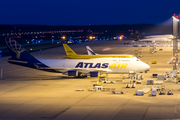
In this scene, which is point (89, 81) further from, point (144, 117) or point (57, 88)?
point (144, 117)

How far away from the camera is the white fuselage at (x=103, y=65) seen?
48781mm

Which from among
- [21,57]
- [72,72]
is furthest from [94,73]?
[21,57]

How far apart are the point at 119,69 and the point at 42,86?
508 inches

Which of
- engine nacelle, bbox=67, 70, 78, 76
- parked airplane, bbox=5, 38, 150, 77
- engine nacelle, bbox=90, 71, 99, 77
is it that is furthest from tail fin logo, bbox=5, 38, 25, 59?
engine nacelle, bbox=90, 71, 99, 77

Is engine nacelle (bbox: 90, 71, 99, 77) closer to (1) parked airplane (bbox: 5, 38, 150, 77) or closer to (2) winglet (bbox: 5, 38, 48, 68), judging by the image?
(1) parked airplane (bbox: 5, 38, 150, 77)

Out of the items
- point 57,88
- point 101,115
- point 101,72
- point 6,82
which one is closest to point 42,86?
point 57,88

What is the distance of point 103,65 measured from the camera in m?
49.4

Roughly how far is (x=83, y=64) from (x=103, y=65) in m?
3.31

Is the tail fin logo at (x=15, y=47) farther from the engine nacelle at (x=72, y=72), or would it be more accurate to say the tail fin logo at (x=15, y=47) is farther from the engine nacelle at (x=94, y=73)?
the engine nacelle at (x=94, y=73)

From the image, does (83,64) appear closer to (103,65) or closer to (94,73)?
(94,73)

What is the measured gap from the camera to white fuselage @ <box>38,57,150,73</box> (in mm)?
48781

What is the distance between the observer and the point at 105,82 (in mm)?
45406

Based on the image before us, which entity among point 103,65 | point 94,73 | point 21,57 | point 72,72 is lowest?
point 94,73

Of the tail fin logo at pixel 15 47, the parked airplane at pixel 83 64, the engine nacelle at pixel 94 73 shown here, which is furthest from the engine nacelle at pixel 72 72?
the tail fin logo at pixel 15 47
